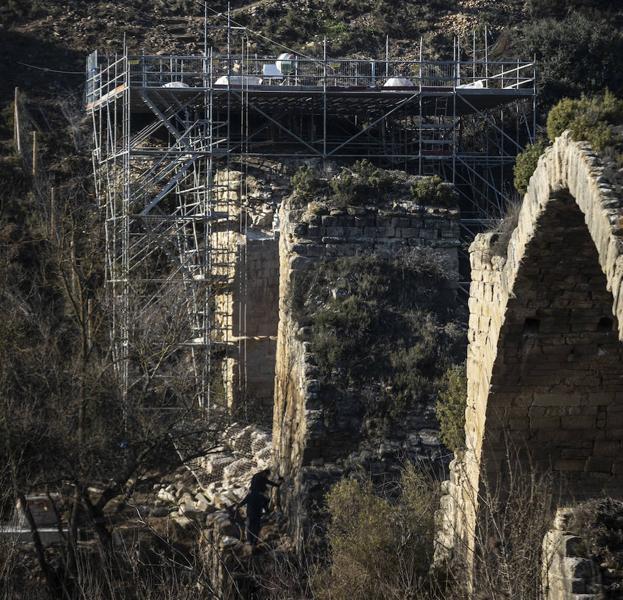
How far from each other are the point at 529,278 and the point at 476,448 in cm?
174

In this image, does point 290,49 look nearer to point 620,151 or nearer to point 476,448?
point 476,448

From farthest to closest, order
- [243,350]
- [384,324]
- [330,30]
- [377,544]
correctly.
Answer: [330,30] < [243,350] < [384,324] < [377,544]

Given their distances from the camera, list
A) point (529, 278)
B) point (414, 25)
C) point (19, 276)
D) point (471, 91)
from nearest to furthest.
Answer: point (529, 278)
point (19, 276)
point (471, 91)
point (414, 25)

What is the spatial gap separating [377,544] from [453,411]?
255cm

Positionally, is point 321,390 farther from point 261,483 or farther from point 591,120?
point 591,120

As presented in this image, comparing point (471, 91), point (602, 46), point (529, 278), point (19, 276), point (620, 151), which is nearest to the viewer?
point (620, 151)

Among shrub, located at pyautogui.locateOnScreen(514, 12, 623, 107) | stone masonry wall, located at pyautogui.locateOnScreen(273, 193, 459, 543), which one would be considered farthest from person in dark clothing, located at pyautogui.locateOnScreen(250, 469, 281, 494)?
shrub, located at pyautogui.locateOnScreen(514, 12, 623, 107)

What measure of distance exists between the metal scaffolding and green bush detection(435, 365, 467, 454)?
16.1 feet

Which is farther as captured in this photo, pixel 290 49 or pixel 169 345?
pixel 290 49

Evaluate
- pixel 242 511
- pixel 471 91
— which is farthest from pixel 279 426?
pixel 471 91

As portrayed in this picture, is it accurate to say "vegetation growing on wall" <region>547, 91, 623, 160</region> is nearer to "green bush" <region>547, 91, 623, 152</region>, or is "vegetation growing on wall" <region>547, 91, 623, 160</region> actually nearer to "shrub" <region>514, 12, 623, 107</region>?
"green bush" <region>547, 91, 623, 152</region>

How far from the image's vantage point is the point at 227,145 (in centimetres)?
2220

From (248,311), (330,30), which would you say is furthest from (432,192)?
(330,30)

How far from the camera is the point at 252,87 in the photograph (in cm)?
2216
